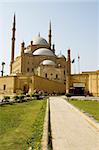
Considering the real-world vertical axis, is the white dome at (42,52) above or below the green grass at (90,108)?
above

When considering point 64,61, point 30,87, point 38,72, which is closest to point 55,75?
point 38,72

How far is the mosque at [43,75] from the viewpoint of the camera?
44750 millimetres

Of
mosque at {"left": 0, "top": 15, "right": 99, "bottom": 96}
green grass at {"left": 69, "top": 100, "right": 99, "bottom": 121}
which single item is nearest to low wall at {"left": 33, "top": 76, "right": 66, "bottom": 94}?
mosque at {"left": 0, "top": 15, "right": 99, "bottom": 96}

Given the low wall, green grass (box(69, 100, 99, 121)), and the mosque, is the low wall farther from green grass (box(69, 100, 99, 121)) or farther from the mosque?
green grass (box(69, 100, 99, 121))

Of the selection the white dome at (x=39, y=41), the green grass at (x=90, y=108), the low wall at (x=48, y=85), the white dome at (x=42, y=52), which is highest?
the white dome at (x=39, y=41)

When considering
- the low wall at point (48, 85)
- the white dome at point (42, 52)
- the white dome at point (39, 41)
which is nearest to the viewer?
the low wall at point (48, 85)

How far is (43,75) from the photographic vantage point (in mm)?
53938

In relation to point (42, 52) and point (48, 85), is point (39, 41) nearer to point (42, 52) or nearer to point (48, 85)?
point (42, 52)

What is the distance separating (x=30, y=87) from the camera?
143 ft

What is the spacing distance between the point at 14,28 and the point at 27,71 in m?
9.96

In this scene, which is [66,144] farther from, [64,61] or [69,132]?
[64,61]

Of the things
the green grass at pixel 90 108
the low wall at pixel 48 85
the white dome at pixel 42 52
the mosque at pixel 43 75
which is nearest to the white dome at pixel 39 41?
the mosque at pixel 43 75

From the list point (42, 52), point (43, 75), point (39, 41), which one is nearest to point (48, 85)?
point (43, 75)

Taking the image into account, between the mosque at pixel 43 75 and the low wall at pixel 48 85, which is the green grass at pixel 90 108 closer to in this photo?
the mosque at pixel 43 75
